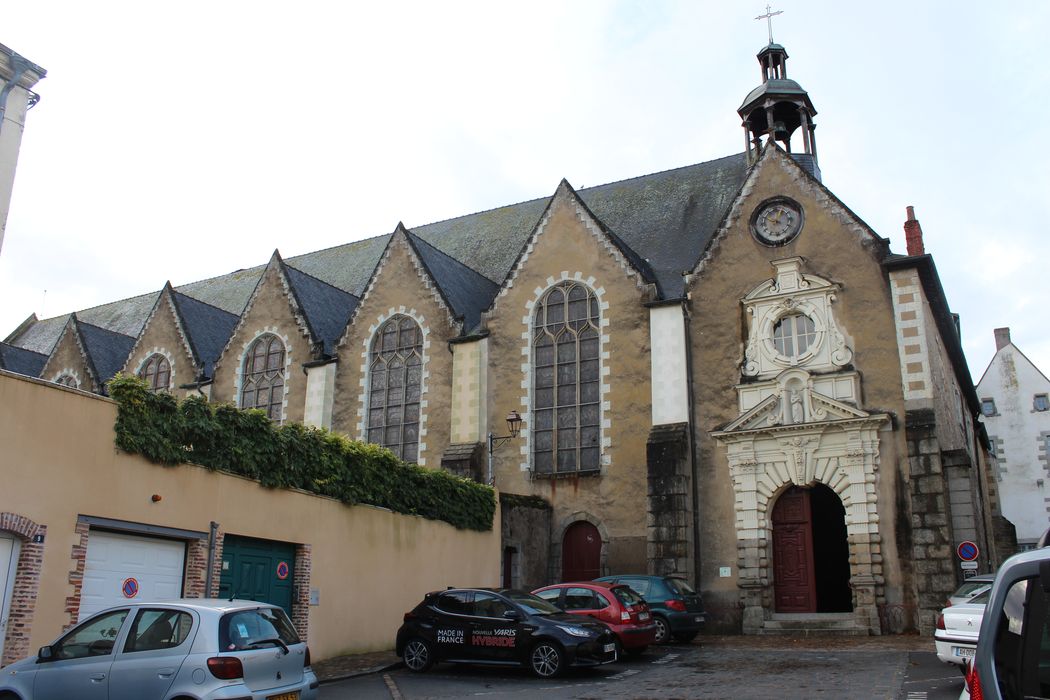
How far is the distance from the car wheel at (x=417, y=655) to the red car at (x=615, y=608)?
2.28 m

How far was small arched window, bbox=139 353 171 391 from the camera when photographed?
31938 mm

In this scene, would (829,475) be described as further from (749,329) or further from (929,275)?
(929,275)

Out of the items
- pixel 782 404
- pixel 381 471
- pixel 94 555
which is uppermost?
pixel 782 404

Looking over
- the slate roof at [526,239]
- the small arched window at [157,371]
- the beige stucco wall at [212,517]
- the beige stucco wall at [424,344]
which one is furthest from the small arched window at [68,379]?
the beige stucco wall at [212,517]

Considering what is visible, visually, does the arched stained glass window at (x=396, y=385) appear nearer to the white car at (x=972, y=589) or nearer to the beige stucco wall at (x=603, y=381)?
the beige stucco wall at (x=603, y=381)

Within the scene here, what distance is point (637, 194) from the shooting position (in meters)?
29.7

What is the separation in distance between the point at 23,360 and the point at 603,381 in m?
23.0

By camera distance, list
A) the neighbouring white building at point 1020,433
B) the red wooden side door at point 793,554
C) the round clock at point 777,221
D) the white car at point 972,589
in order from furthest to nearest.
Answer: the neighbouring white building at point 1020,433 < the round clock at point 777,221 < the red wooden side door at point 793,554 < the white car at point 972,589

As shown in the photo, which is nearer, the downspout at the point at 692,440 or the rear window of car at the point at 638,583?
the rear window of car at the point at 638,583

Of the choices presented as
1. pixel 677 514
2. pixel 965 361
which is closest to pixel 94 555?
pixel 677 514

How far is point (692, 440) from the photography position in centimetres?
2212

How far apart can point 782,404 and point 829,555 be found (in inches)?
232

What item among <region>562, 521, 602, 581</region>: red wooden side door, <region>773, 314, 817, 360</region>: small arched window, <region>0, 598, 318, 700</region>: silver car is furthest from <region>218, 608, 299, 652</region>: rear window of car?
<region>773, 314, 817, 360</region>: small arched window

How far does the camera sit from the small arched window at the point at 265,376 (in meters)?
29.2
